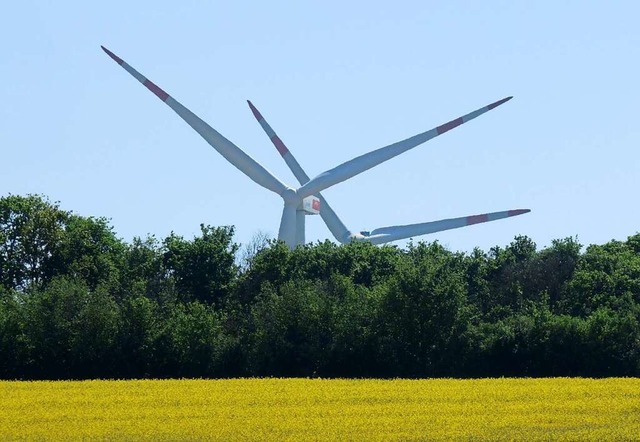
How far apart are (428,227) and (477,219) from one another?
4541mm

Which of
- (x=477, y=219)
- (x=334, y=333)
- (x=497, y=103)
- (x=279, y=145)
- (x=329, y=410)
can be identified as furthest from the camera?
(x=279, y=145)

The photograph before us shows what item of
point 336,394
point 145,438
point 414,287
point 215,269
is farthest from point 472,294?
point 145,438

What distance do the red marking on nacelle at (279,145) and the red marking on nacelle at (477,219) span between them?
1685 cm

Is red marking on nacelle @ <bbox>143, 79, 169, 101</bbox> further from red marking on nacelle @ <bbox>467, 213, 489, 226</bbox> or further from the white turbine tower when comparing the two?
red marking on nacelle @ <bbox>467, 213, 489, 226</bbox>

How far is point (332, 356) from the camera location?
67.8 meters

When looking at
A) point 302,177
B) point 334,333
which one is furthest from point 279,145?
point 334,333

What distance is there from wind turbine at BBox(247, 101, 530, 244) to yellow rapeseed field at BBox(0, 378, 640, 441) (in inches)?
1810

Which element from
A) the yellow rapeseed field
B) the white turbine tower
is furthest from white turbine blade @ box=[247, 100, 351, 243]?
the yellow rapeseed field

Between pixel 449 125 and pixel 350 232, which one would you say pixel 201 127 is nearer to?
pixel 449 125

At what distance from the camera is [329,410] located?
4378 centimetres

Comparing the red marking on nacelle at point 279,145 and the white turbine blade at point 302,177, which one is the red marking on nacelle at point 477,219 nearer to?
the white turbine blade at point 302,177

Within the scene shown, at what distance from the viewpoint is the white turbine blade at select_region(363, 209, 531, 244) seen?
318 ft

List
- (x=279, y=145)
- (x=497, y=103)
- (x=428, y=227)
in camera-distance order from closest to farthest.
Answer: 1. (x=497, y=103)
2. (x=428, y=227)
3. (x=279, y=145)

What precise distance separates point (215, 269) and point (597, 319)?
41.9m
